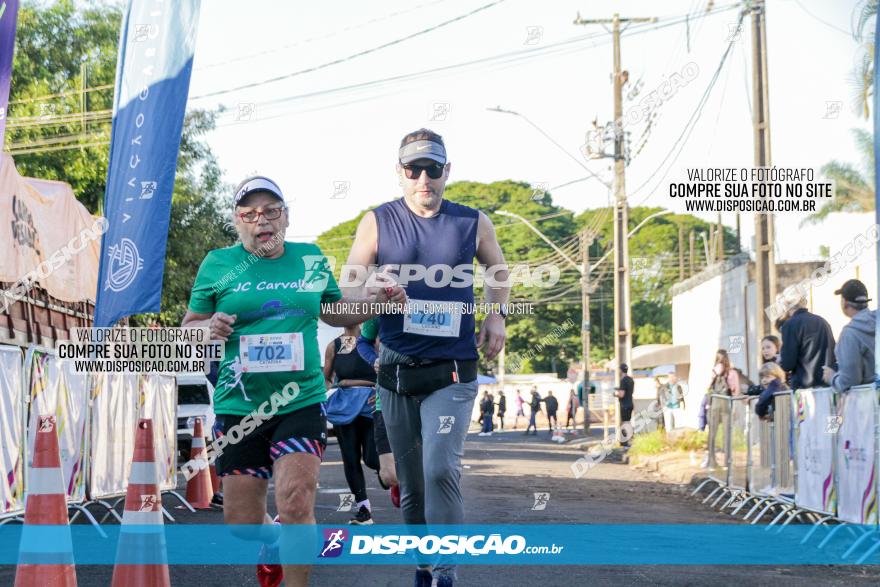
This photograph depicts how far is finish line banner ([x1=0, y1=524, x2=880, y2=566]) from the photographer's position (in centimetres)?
664

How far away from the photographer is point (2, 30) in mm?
9945

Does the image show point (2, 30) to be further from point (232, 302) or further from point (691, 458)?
point (691, 458)

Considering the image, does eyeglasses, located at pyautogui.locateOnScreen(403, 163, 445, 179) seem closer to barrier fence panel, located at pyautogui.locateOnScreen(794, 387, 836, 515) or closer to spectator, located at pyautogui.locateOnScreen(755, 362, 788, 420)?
barrier fence panel, located at pyautogui.locateOnScreen(794, 387, 836, 515)

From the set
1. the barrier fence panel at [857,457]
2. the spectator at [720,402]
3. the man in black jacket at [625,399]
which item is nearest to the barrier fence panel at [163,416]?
the spectator at [720,402]

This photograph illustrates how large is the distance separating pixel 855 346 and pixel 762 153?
34.9 ft

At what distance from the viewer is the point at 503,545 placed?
8.93m

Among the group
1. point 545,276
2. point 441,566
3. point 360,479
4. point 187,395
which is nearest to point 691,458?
point 187,395

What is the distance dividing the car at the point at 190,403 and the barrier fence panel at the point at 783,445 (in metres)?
11.4

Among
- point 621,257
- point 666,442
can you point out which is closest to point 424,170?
point 666,442

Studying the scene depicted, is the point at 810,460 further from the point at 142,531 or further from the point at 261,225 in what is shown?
the point at 142,531

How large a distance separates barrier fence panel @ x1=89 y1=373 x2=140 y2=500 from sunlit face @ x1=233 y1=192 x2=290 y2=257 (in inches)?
219

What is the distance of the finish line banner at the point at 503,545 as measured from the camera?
21.8 feet

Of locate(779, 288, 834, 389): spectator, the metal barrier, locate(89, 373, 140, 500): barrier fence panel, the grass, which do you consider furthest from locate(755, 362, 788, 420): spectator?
the grass

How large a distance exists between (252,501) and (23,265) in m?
8.86
